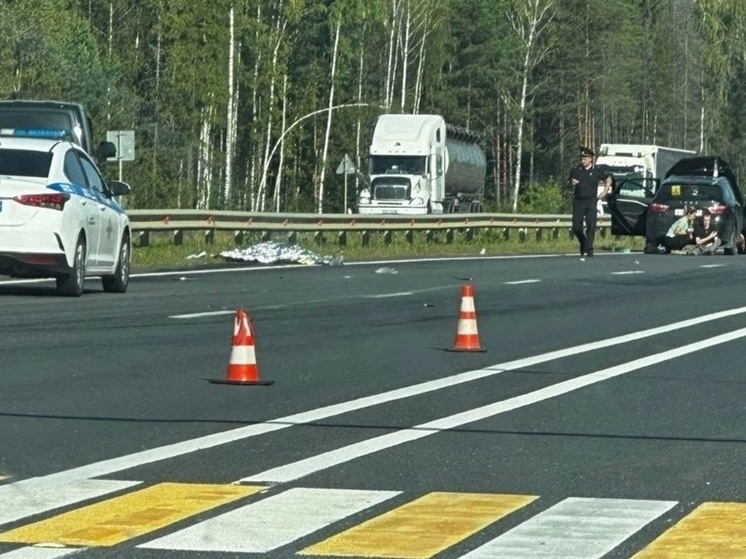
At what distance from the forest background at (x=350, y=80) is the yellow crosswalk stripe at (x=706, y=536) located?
46.0m

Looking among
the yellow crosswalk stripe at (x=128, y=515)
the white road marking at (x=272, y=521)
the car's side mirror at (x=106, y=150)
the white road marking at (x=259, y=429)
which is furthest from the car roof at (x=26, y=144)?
the white road marking at (x=272, y=521)

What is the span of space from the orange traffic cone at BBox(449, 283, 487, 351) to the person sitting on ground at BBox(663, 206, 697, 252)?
72.7ft

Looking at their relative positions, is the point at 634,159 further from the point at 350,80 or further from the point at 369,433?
the point at 369,433

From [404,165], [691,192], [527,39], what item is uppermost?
[527,39]

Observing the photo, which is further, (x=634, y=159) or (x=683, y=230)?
(x=634, y=159)

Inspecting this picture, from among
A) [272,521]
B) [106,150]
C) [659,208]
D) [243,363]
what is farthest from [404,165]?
[272,521]

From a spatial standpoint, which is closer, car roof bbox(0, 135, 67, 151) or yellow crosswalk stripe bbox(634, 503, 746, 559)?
yellow crosswalk stripe bbox(634, 503, 746, 559)

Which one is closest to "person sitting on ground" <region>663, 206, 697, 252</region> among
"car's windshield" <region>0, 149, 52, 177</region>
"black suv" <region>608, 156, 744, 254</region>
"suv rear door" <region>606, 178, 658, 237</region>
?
"black suv" <region>608, 156, 744, 254</region>

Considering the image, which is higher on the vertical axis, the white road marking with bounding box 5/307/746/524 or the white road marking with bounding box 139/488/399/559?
the white road marking with bounding box 139/488/399/559

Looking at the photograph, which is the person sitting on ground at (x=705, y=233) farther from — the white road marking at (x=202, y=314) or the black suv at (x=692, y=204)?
the white road marking at (x=202, y=314)

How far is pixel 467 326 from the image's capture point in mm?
14172

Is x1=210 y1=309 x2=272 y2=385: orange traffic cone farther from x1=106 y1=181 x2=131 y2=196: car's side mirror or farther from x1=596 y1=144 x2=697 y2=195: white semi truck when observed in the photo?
x1=596 y1=144 x2=697 y2=195: white semi truck

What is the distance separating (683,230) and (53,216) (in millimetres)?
19426

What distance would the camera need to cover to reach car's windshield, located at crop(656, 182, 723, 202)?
118 feet
